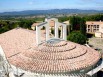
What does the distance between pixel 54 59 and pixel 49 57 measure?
1.66 feet

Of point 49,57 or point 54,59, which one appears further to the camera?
point 49,57

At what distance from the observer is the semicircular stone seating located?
53.3ft

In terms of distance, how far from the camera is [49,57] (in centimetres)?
1742

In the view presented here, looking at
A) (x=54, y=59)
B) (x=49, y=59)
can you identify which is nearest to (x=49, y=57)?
(x=49, y=59)

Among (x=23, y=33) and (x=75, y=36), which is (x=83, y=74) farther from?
(x=75, y=36)

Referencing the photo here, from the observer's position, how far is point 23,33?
25.6m

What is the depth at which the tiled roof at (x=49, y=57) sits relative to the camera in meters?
16.3

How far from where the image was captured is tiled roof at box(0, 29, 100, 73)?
16328 millimetres

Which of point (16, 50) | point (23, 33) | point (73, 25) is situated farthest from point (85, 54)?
point (73, 25)

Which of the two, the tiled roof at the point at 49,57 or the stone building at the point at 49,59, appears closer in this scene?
the stone building at the point at 49,59

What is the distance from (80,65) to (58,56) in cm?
214

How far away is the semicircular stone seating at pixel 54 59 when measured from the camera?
16.2 m

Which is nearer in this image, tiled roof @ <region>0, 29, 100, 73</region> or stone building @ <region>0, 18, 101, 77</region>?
stone building @ <region>0, 18, 101, 77</region>

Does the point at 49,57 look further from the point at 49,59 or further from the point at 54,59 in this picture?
the point at 54,59
